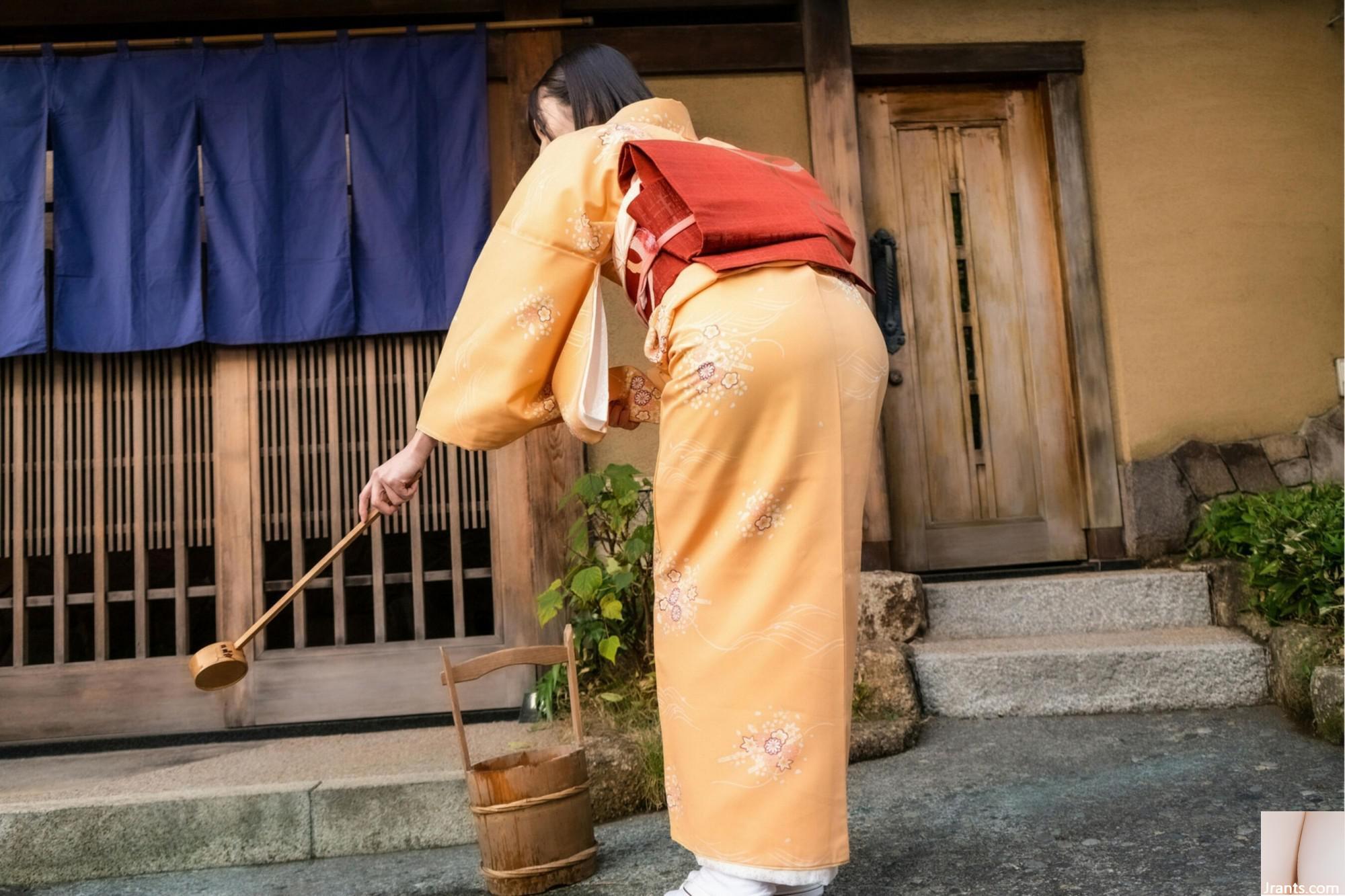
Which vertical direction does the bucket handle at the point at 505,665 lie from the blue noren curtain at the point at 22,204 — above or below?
below

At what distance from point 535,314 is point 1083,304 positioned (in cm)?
400

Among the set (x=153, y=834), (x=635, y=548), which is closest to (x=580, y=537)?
(x=635, y=548)

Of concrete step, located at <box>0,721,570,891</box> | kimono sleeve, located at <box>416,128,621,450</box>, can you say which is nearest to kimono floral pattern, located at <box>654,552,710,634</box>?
kimono sleeve, located at <box>416,128,621,450</box>

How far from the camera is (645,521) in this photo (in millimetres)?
4664

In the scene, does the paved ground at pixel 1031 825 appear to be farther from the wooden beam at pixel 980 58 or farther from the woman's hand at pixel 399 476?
the wooden beam at pixel 980 58

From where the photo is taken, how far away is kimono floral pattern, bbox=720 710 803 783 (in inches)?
77.5

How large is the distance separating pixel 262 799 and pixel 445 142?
10.0 ft

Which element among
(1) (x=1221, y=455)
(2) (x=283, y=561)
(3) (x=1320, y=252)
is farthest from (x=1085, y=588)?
(2) (x=283, y=561)

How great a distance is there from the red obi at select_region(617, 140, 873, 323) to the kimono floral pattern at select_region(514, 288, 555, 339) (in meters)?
0.21

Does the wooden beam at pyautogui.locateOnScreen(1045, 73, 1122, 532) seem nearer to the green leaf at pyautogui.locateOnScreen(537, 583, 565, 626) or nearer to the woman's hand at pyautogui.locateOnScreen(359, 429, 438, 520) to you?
the green leaf at pyautogui.locateOnScreen(537, 583, 565, 626)

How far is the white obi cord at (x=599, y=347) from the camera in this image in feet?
7.11

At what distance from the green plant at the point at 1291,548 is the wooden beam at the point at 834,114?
1642 mm

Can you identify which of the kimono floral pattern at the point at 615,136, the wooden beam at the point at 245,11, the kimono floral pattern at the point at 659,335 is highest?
the wooden beam at the point at 245,11

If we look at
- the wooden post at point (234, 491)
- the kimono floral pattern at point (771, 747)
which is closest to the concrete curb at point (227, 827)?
the wooden post at point (234, 491)
